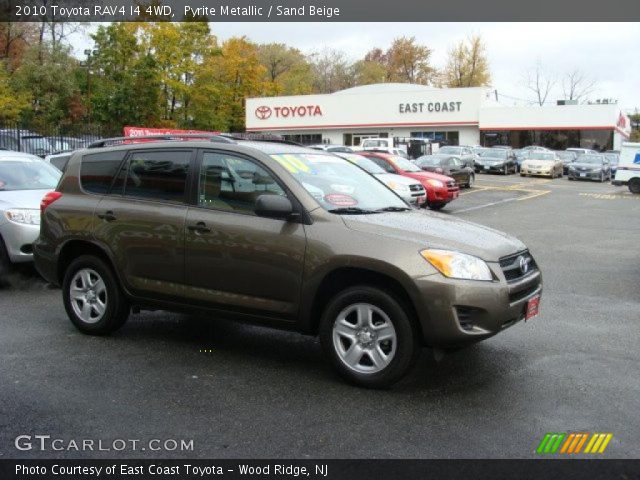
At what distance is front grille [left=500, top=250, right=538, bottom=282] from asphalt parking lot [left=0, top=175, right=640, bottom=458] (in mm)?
797

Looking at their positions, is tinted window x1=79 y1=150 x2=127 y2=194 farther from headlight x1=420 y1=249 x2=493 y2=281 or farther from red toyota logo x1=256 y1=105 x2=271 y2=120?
red toyota logo x1=256 y1=105 x2=271 y2=120

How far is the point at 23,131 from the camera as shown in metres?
22.6

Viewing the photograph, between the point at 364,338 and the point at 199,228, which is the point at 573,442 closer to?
the point at 364,338

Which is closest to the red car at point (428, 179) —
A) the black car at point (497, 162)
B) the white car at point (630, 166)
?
the white car at point (630, 166)

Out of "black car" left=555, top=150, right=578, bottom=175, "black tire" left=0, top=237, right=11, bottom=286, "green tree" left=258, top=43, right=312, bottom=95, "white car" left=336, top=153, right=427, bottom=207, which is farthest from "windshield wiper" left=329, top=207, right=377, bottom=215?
"green tree" left=258, top=43, right=312, bottom=95

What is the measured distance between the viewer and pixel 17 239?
8.43 m

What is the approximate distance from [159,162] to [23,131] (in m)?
19.0

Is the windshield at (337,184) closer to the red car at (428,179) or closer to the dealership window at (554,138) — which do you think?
the red car at (428,179)

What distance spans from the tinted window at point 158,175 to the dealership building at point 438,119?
43129 mm

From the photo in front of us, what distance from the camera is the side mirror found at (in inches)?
197

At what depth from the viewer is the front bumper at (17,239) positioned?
8438 millimetres

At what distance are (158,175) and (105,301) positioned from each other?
Result: 1.27 meters

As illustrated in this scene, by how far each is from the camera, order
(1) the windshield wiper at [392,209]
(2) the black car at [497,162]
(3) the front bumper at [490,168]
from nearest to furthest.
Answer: (1) the windshield wiper at [392,209] < (3) the front bumper at [490,168] < (2) the black car at [497,162]

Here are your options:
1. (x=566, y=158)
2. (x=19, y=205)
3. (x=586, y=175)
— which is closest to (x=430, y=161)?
(x=586, y=175)
